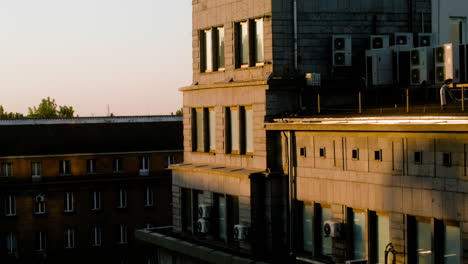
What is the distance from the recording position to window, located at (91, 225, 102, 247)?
236 feet

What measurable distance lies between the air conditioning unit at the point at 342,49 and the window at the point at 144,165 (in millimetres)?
45707

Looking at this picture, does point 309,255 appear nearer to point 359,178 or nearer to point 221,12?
point 359,178

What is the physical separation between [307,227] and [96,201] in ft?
151

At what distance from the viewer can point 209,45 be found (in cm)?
3372

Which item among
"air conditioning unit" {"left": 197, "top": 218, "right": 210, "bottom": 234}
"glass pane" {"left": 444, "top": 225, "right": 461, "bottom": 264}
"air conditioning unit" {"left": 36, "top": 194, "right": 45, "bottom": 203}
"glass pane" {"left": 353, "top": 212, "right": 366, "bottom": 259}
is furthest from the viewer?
"air conditioning unit" {"left": 36, "top": 194, "right": 45, "bottom": 203}

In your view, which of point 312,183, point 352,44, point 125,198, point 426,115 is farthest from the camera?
point 125,198

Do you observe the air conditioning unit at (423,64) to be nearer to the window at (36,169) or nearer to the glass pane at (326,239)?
the glass pane at (326,239)

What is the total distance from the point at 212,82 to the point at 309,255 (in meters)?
8.65

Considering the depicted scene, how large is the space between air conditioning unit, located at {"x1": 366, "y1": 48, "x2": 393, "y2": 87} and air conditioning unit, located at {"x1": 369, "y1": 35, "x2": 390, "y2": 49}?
0.45 metres

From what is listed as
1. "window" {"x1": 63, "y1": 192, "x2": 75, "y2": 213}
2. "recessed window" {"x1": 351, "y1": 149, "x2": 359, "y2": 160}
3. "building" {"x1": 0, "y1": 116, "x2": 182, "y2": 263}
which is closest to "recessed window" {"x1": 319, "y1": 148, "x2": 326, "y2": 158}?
"recessed window" {"x1": 351, "y1": 149, "x2": 359, "y2": 160}

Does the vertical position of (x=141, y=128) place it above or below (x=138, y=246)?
above

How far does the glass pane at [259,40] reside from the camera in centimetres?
3028

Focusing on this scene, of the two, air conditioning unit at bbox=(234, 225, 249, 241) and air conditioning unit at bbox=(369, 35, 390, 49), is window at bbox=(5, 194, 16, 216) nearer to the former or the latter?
air conditioning unit at bbox=(234, 225, 249, 241)

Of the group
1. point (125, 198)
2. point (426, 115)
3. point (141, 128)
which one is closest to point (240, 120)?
point (426, 115)
